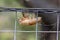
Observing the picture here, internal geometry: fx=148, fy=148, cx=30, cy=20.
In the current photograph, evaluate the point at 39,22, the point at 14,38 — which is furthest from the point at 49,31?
the point at 14,38

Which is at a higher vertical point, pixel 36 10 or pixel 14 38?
pixel 36 10

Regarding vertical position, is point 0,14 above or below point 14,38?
above

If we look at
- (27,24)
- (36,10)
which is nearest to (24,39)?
(27,24)

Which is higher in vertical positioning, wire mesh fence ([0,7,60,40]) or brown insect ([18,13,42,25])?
brown insect ([18,13,42,25])

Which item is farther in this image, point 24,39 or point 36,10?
point 24,39

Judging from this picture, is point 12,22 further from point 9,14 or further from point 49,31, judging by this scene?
point 49,31

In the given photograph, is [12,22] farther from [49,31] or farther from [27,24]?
[49,31]

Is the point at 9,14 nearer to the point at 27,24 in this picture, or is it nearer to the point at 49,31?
the point at 27,24

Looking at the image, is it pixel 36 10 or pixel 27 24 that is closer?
pixel 36 10

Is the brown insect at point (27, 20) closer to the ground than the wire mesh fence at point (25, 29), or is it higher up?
higher up
